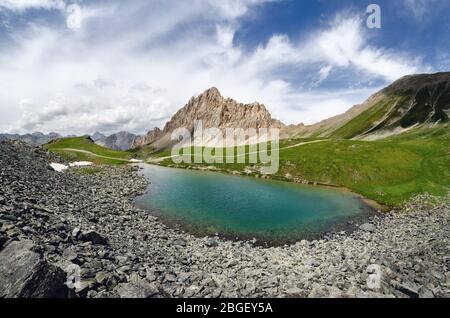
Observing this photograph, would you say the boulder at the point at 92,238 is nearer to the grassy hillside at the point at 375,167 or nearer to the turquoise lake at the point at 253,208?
the turquoise lake at the point at 253,208

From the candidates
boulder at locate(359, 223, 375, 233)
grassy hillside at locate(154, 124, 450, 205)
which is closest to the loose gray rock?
boulder at locate(359, 223, 375, 233)

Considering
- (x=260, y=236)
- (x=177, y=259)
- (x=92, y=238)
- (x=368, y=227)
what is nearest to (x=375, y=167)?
(x=368, y=227)

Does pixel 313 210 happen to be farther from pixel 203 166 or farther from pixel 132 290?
pixel 203 166

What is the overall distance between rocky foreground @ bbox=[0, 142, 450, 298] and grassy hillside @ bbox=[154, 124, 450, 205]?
101ft

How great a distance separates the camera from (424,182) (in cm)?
Answer: 7250

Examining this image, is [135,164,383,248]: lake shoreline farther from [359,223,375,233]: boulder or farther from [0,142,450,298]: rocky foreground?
[0,142,450,298]: rocky foreground

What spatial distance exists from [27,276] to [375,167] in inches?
3644

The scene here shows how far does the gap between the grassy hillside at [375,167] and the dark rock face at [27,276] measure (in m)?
64.6

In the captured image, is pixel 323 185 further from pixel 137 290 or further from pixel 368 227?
pixel 137 290

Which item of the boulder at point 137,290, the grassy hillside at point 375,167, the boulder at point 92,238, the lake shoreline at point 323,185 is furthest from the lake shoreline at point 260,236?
the grassy hillside at point 375,167

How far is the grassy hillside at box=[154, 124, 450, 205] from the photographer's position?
2795 inches

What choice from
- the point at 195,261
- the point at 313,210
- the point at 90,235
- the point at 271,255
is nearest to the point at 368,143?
the point at 313,210

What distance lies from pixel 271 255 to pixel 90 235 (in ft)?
67.2

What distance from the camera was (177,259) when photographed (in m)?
30.3
